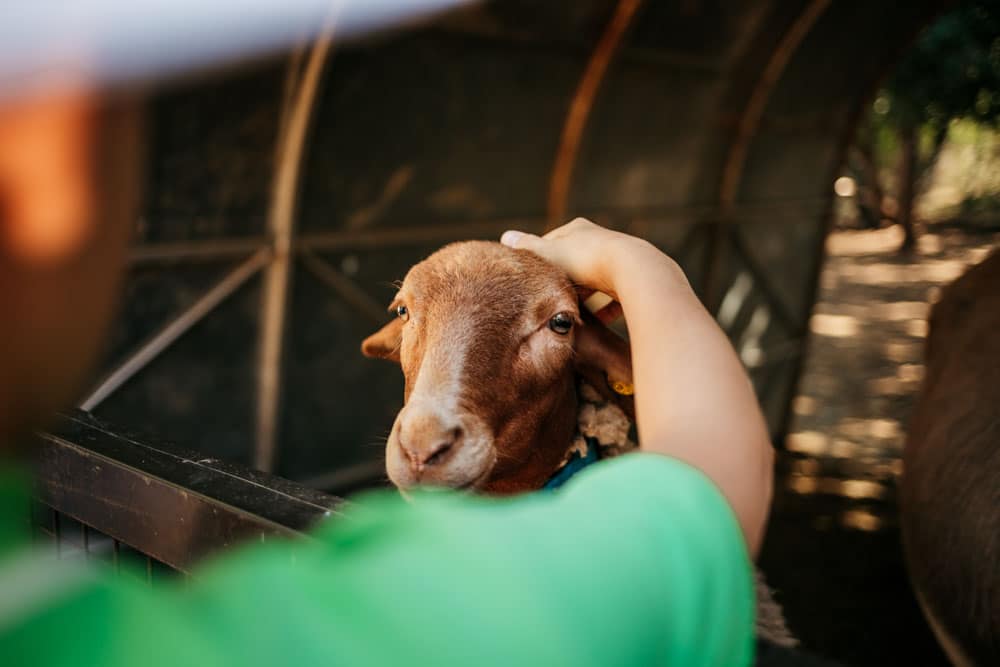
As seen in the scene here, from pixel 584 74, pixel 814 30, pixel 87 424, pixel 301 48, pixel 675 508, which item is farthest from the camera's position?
pixel 814 30

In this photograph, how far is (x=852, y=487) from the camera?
263 inches

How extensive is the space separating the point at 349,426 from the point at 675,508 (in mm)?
4504

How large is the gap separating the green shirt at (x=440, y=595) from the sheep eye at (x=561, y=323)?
4.11ft

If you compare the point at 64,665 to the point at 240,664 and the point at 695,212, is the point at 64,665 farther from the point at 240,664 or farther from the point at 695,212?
the point at 695,212

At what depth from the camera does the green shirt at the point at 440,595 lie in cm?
57

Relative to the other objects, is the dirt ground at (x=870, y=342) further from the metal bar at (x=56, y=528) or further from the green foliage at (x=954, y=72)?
the metal bar at (x=56, y=528)

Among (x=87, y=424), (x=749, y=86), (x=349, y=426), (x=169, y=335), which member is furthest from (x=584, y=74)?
(x=87, y=424)

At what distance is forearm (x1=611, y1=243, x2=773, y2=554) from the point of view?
0.86 m

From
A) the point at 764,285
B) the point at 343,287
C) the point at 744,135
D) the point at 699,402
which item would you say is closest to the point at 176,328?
the point at 343,287

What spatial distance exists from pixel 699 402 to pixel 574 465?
122 cm

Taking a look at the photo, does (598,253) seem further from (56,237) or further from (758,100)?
(758,100)

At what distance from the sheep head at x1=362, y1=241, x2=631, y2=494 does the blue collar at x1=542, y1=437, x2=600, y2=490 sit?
0.04m

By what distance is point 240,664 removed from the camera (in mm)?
570

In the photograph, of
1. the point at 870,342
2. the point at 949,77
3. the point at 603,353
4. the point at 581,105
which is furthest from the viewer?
the point at 949,77
